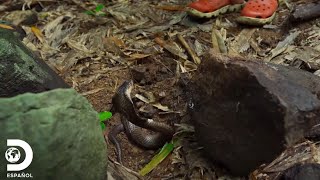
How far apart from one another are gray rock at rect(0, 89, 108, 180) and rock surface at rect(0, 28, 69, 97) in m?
0.74

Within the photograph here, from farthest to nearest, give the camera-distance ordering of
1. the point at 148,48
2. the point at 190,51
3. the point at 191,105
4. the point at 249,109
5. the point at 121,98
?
the point at 148,48 < the point at 190,51 < the point at 121,98 < the point at 191,105 < the point at 249,109

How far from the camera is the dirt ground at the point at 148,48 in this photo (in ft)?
10.4

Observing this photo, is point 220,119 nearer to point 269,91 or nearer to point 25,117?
point 269,91

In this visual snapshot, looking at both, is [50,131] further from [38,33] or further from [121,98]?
[38,33]

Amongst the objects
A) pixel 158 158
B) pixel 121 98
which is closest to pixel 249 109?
pixel 158 158

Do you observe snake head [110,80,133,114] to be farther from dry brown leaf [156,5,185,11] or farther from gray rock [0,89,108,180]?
dry brown leaf [156,5,185,11]

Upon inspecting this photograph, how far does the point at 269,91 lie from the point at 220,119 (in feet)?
1.29

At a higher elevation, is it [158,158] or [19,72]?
[19,72]

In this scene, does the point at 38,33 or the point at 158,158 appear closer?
the point at 158,158

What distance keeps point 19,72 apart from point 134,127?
0.77m

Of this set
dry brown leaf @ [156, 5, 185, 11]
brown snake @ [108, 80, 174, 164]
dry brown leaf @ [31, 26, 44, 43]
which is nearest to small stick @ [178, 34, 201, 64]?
dry brown leaf @ [156, 5, 185, 11]

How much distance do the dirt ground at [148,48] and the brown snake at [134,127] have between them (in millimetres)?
55

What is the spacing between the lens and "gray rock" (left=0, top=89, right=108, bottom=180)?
217 cm

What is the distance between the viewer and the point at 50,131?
2.18m
